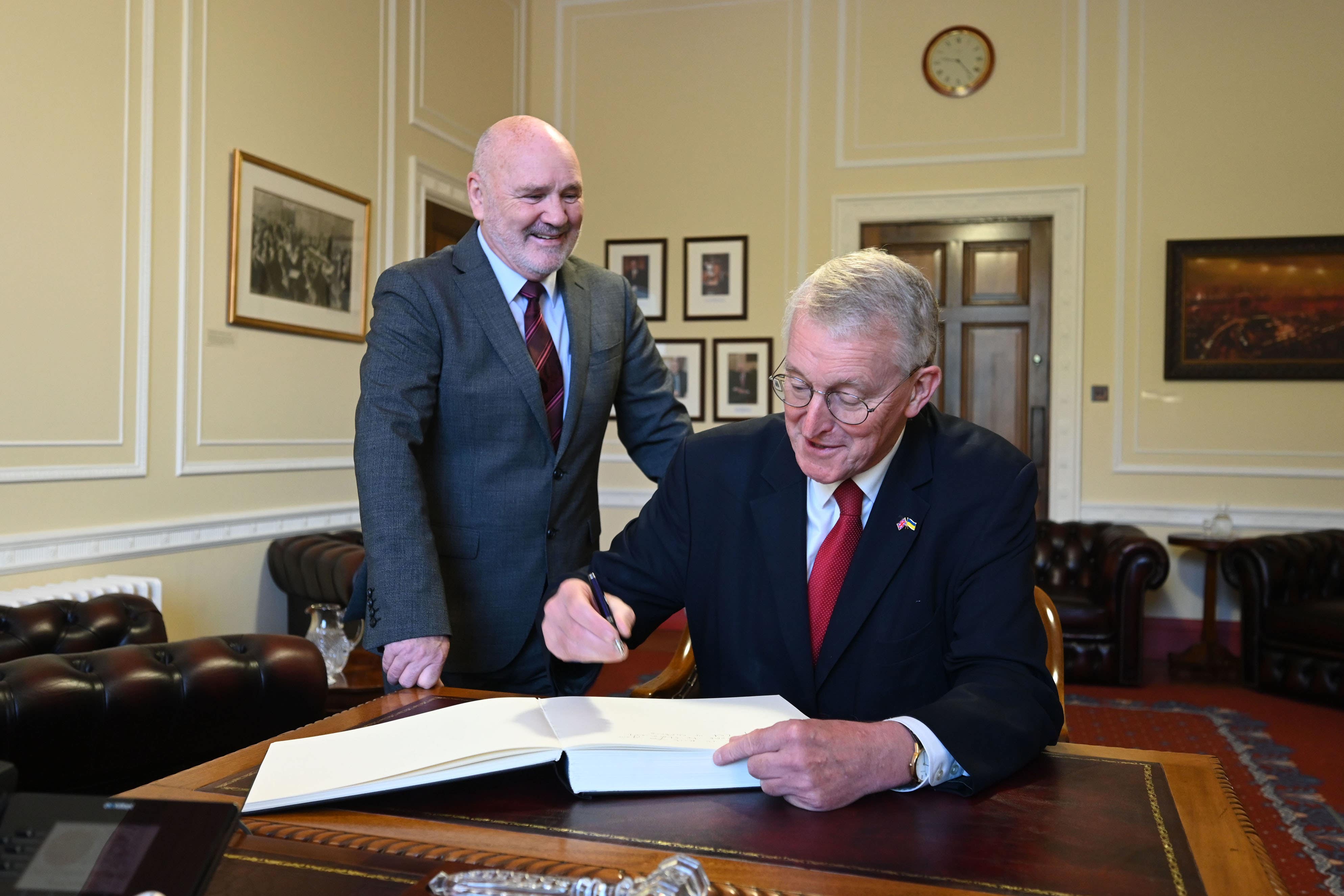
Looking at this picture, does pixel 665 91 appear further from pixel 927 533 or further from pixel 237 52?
pixel 927 533

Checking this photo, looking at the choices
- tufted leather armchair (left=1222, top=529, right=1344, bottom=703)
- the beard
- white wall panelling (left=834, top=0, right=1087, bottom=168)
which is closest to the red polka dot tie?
the beard

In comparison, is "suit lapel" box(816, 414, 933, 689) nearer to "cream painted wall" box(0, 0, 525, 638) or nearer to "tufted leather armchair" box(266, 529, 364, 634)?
"tufted leather armchair" box(266, 529, 364, 634)

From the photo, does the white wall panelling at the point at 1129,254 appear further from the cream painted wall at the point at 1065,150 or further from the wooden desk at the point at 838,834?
the wooden desk at the point at 838,834

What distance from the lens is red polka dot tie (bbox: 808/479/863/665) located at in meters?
1.63

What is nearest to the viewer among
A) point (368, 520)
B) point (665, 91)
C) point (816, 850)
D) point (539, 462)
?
point (816, 850)

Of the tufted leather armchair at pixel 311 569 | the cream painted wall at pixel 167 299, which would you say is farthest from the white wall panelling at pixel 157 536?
the tufted leather armchair at pixel 311 569

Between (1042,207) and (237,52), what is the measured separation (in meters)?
4.83

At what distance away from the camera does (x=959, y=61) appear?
6852mm

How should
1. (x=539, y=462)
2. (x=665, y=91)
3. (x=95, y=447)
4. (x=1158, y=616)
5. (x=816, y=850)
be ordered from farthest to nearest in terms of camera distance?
1. (x=665, y=91)
2. (x=1158, y=616)
3. (x=95, y=447)
4. (x=539, y=462)
5. (x=816, y=850)

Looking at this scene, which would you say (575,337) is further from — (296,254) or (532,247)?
(296,254)

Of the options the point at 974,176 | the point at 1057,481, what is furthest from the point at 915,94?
the point at 1057,481

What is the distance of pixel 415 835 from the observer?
1.06 metres

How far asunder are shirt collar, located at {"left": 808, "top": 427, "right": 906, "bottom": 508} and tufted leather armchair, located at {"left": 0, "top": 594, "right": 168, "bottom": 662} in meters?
2.35

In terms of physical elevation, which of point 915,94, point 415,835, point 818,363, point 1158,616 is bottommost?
point 1158,616
